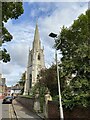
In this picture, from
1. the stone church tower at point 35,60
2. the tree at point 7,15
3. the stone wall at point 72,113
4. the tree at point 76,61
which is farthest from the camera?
the stone church tower at point 35,60

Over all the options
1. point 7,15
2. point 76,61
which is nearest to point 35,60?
point 76,61

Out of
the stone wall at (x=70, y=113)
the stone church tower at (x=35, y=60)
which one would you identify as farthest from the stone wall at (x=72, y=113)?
the stone church tower at (x=35, y=60)

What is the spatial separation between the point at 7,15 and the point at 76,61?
25.8ft

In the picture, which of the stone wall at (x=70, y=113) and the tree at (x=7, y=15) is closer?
the tree at (x=7, y=15)

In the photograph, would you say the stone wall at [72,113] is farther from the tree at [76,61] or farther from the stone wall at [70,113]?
the tree at [76,61]

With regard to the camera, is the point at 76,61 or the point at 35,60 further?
the point at 35,60

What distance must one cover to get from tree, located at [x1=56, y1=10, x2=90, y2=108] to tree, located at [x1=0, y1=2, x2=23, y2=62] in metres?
5.20

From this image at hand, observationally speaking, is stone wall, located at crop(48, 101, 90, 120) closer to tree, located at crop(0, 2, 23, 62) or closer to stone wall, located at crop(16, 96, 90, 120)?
stone wall, located at crop(16, 96, 90, 120)

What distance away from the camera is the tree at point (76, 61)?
16.5 metres

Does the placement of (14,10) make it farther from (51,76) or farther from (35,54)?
(35,54)

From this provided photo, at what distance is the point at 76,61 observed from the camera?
19219mm

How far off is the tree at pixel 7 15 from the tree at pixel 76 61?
5200 mm

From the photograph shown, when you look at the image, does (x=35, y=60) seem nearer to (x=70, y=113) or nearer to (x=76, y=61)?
(x=76, y=61)

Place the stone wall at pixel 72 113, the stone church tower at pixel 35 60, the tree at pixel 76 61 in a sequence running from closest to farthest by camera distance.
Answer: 1. the stone wall at pixel 72 113
2. the tree at pixel 76 61
3. the stone church tower at pixel 35 60
